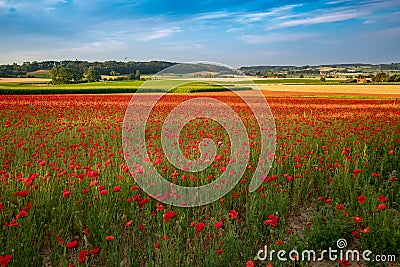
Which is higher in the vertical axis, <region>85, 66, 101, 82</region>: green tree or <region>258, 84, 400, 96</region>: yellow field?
<region>85, 66, 101, 82</region>: green tree

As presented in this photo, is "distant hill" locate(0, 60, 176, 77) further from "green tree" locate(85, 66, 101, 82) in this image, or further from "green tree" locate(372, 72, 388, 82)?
"green tree" locate(372, 72, 388, 82)

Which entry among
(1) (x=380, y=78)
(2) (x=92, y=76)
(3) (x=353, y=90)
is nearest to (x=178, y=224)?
(3) (x=353, y=90)

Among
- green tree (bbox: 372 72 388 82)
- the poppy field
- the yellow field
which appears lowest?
the poppy field

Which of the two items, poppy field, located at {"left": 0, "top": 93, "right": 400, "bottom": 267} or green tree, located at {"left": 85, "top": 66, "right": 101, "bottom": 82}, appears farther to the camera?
green tree, located at {"left": 85, "top": 66, "right": 101, "bottom": 82}

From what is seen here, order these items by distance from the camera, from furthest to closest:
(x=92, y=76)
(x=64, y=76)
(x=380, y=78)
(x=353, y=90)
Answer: (x=380, y=78) → (x=92, y=76) → (x=64, y=76) → (x=353, y=90)

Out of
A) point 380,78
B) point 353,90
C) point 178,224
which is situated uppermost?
point 380,78

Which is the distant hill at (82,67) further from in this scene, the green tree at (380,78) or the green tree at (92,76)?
the green tree at (380,78)

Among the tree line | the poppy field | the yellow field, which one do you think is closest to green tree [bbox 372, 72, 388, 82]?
the yellow field

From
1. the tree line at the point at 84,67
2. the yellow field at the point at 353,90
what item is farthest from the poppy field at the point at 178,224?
the tree line at the point at 84,67

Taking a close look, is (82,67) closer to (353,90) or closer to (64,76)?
(64,76)

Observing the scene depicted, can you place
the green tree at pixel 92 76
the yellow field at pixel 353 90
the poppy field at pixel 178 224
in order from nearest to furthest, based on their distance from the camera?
the poppy field at pixel 178 224 < the yellow field at pixel 353 90 < the green tree at pixel 92 76

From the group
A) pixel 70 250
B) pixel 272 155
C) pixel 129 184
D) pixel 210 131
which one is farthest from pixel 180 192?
pixel 210 131

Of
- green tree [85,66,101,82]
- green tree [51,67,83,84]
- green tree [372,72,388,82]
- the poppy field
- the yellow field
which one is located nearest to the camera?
the poppy field

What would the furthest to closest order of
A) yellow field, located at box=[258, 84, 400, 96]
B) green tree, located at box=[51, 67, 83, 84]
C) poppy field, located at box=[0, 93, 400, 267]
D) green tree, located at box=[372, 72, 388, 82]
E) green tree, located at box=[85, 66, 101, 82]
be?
green tree, located at box=[372, 72, 388, 82], green tree, located at box=[85, 66, 101, 82], green tree, located at box=[51, 67, 83, 84], yellow field, located at box=[258, 84, 400, 96], poppy field, located at box=[0, 93, 400, 267]
